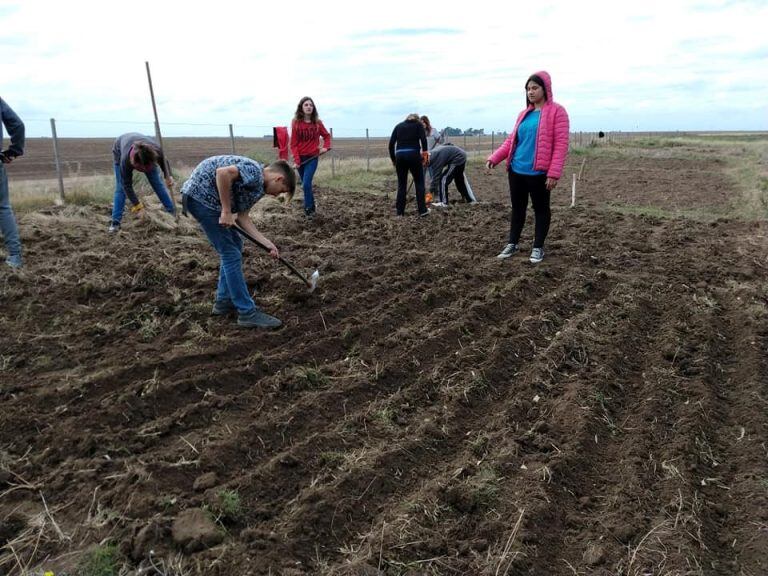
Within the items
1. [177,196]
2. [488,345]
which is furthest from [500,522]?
[177,196]

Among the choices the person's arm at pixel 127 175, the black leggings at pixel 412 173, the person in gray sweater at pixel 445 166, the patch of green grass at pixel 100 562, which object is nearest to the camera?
the patch of green grass at pixel 100 562

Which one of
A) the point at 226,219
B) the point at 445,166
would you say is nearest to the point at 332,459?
the point at 226,219

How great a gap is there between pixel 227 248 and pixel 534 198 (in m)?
3.28

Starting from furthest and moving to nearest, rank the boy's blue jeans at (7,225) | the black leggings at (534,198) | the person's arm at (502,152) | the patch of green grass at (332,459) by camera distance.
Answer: the person's arm at (502,152)
the black leggings at (534,198)
the boy's blue jeans at (7,225)
the patch of green grass at (332,459)

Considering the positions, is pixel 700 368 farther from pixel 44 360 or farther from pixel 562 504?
pixel 44 360

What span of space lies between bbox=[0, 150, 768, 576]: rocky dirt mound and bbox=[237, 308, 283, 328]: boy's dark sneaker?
0.16 metres

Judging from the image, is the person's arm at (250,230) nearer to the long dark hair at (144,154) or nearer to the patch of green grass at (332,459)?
the patch of green grass at (332,459)

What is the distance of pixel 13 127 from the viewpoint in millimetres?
5504

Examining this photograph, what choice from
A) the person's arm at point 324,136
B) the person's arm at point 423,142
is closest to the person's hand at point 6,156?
the person's arm at point 324,136

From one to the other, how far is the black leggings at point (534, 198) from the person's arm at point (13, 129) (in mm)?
4823

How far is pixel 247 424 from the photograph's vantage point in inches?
124

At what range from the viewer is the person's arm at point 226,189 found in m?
3.82

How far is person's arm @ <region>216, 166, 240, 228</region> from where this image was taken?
3.82 meters

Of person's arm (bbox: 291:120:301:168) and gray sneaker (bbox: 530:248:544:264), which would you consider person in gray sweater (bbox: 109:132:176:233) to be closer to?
person's arm (bbox: 291:120:301:168)
